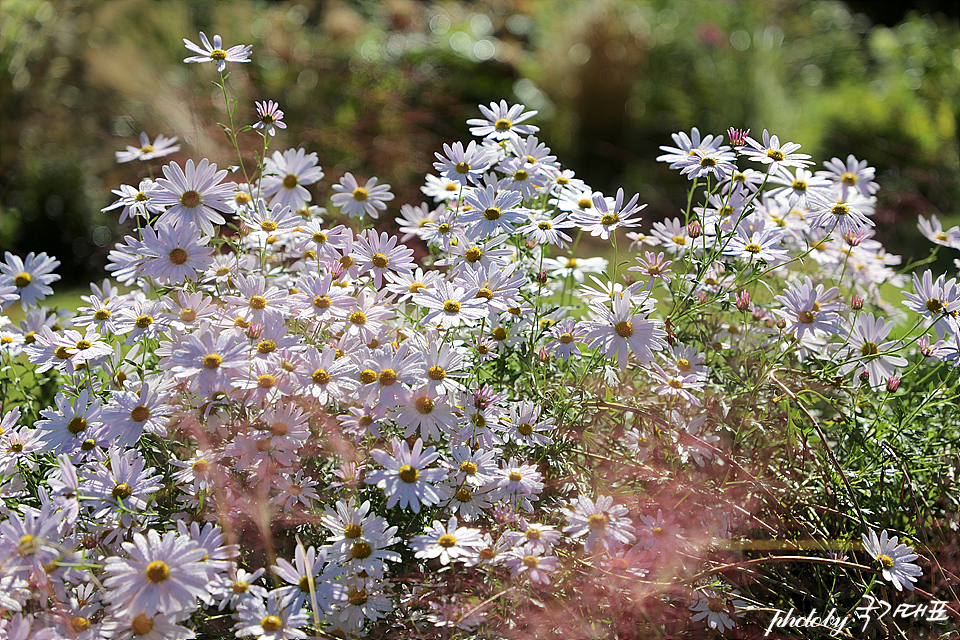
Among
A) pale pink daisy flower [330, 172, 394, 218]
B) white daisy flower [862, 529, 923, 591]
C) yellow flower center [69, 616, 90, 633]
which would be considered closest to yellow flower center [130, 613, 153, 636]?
yellow flower center [69, 616, 90, 633]

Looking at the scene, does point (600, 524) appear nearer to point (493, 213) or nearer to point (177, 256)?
point (493, 213)

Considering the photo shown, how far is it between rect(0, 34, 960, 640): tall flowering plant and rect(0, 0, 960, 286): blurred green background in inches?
Result: 113

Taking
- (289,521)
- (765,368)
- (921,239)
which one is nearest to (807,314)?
(765,368)

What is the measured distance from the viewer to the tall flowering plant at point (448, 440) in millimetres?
1295

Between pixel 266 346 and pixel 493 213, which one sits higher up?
pixel 493 213

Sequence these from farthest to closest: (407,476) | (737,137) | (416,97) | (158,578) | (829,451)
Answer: (416,97) < (737,137) < (829,451) < (407,476) < (158,578)

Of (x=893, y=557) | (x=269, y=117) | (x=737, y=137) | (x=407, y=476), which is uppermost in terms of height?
(x=269, y=117)

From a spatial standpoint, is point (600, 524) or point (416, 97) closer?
point (600, 524)

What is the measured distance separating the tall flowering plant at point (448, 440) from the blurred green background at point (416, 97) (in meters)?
2.88

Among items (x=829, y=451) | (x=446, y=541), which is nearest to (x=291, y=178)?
(x=446, y=541)

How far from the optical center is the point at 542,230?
1622 millimetres

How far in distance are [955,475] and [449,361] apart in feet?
4.05

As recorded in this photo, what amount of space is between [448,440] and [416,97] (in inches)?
232

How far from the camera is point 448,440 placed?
5.24ft
